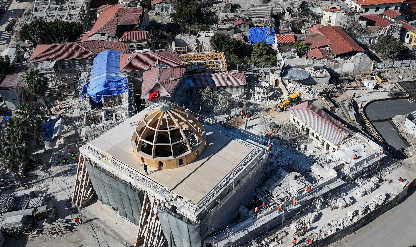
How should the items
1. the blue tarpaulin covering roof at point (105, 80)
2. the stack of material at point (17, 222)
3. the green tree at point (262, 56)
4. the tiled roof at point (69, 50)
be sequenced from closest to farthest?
the stack of material at point (17, 222), the blue tarpaulin covering roof at point (105, 80), the tiled roof at point (69, 50), the green tree at point (262, 56)

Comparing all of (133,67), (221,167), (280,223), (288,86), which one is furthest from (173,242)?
(288,86)

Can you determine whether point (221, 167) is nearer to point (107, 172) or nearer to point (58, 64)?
point (107, 172)

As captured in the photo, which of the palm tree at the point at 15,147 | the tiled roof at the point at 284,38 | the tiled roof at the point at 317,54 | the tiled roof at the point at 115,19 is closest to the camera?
the palm tree at the point at 15,147

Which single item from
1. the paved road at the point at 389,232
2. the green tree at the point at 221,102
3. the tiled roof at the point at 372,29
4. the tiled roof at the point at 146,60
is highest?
the tiled roof at the point at 146,60

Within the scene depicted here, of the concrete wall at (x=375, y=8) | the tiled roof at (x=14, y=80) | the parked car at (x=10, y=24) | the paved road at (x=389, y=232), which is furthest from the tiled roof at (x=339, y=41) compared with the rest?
the parked car at (x=10, y=24)

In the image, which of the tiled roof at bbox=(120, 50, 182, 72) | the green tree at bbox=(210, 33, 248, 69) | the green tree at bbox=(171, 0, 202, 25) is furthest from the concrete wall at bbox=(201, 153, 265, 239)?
the green tree at bbox=(171, 0, 202, 25)

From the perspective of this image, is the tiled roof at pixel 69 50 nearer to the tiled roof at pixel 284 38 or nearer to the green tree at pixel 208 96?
the green tree at pixel 208 96

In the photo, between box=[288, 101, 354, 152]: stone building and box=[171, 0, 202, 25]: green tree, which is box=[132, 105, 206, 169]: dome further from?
box=[171, 0, 202, 25]: green tree
